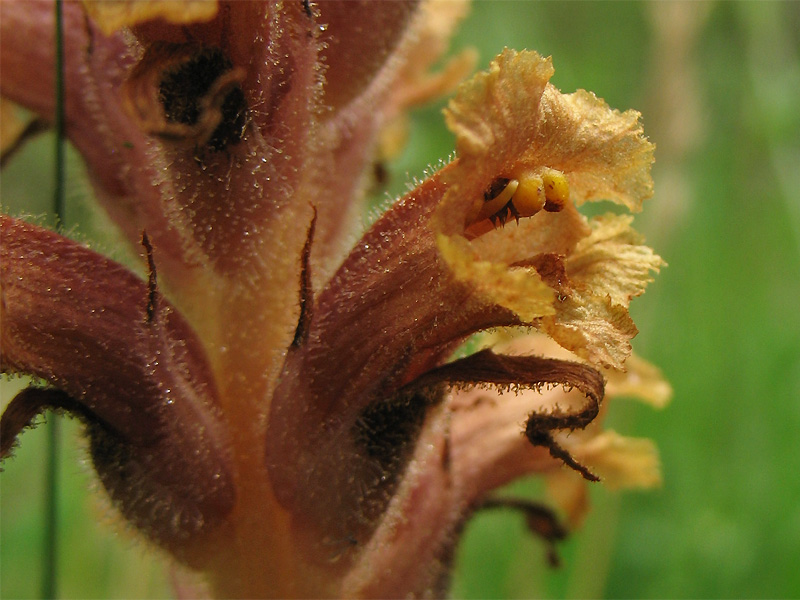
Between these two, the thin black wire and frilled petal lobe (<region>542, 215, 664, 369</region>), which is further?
the thin black wire

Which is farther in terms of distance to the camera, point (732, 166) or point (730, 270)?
point (732, 166)

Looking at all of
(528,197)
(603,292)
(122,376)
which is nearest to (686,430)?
(603,292)

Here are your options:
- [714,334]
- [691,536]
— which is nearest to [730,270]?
[714,334]

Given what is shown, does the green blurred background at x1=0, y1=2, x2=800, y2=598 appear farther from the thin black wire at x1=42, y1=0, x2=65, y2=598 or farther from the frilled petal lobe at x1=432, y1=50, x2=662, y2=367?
the frilled petal lobe at x1=432, y1=50, x2=662, y2=367

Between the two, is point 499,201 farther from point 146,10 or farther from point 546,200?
point 146,10

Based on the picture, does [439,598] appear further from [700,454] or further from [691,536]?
[700,454]

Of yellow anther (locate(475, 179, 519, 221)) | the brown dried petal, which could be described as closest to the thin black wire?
the brown dried petal

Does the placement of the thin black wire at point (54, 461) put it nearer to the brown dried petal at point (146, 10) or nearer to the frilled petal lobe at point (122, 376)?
the frilled petal lobe at point (122, 376)
